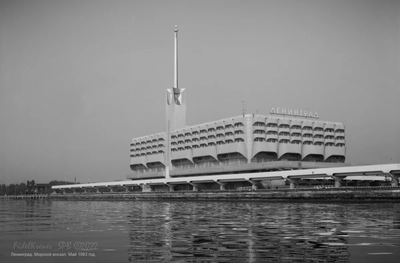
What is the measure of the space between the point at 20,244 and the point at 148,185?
518 feet

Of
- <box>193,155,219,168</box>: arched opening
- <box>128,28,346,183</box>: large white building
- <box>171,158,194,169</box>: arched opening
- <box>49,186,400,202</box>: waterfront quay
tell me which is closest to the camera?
<box>49,186,400,202</box>: waterfront quay

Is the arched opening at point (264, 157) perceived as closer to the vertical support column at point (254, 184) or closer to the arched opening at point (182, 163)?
the vertical support column at point (254, 184)

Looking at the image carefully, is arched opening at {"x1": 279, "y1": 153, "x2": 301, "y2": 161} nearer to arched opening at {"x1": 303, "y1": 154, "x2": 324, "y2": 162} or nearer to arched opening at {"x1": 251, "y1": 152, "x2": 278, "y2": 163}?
arched opening at {"x1": 251, "y1": 152, "x2": 278, "y2": 163}

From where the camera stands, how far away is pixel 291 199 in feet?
307

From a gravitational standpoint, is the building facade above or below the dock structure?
above

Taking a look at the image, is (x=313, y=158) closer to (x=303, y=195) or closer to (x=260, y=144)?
(x=260, y=144)

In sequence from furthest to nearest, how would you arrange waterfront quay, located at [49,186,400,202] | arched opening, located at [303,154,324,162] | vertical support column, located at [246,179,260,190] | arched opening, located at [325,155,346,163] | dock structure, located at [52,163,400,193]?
arched opening, located at [325,155,346,163] → arched opening, located at [303,154,324,162] → vertical support column, located at [246,179,260,190] → dock structure, located at [52,163,400,193] → waterfront quay, located at [49,186,400,202]

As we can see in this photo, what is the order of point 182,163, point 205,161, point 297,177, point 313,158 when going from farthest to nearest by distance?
point 182,163 < point 205,161 < point 313,158 < point 297,177

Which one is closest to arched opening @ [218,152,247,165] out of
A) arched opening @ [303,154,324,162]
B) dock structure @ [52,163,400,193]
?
dock structure @ [52,163,400,193]

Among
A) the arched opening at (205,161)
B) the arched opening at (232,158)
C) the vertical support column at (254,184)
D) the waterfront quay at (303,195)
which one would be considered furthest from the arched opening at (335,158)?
the waterfront quay at (303,195)

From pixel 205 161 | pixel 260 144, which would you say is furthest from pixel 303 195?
pixel 205 161

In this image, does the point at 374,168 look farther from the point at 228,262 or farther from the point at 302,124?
the point at 228,262

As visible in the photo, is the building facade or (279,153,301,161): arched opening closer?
the building facade

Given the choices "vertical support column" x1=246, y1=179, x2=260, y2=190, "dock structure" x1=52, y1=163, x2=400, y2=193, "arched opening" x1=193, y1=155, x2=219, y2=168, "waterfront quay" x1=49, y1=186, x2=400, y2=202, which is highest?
"arched opening" x1=193, y1=155, x2=219, y2=168
